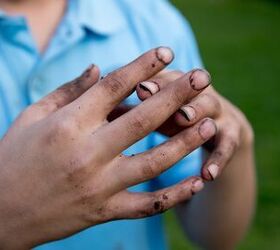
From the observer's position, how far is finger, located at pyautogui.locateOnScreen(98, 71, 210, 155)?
0.78 metres

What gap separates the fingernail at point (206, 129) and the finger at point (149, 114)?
0.15 ft

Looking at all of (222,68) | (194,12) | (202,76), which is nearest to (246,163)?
(202,76)

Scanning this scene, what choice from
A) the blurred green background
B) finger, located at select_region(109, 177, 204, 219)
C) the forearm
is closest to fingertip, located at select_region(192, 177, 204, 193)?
finger, located at select_region(109, 177, 204, 219)

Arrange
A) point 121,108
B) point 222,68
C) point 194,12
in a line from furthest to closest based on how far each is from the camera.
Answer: point 194,12, point 222,68, point 121,108

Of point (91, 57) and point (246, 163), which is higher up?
point (91, 57)

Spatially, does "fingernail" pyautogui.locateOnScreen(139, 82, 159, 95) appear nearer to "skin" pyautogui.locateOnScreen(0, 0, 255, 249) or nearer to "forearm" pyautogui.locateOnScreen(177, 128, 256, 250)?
"skin" pyautogui.locateOnScreen(0, 0, 255, 249)

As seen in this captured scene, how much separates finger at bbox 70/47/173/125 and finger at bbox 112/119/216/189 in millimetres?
66

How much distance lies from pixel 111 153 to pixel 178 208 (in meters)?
0.60

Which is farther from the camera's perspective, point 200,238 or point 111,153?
point 200,238

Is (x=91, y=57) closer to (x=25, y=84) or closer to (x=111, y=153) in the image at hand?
(x=25, y=84)

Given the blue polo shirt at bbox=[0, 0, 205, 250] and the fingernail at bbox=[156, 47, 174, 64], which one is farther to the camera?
the blue polo shirt at bbox=[0, 0, 205, 250]

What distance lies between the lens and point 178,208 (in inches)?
53.3

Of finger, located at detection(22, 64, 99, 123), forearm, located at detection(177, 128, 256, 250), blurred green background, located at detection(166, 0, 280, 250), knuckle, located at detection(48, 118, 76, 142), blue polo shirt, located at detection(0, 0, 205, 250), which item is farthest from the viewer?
blurred green background, located at detection(166, 0, 280, 250)

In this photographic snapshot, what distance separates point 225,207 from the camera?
1.24 metres
